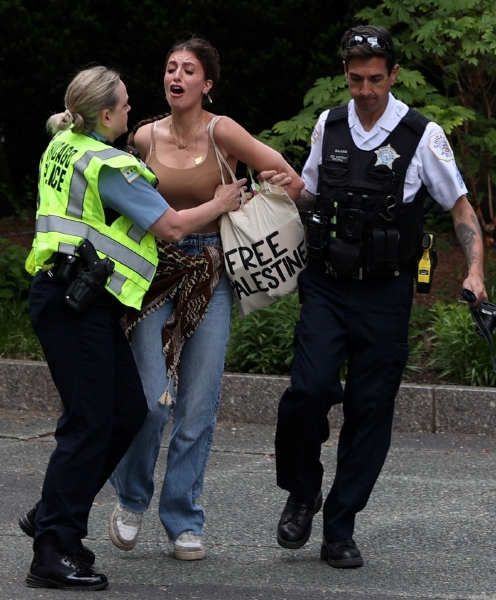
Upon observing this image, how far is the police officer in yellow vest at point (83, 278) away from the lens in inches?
160

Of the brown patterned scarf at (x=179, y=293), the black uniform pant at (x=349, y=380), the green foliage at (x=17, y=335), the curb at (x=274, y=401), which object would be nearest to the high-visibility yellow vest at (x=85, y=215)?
the brown patterned scarf at (x=179, y=293)

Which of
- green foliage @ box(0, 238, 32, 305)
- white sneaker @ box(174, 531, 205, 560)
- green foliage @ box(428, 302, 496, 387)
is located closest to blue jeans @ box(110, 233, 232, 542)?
white sneaker @ box(174, 531, 205, 560)

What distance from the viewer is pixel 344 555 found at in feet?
14.8

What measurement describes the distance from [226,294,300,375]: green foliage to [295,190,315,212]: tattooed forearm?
267cm

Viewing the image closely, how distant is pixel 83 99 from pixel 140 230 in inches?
18.9

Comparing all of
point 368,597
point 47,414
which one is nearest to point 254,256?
point 368,597

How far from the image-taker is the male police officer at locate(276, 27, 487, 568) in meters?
4.43

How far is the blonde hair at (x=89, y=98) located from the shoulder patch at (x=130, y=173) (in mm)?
218

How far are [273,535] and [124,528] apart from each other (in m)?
0.71

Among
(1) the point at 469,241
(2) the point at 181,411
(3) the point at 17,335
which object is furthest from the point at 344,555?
(3) the point at 17,335

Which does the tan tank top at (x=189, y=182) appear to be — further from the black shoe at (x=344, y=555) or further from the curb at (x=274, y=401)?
the curb at (x=274, y=401)

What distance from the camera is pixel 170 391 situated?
4.50 meters

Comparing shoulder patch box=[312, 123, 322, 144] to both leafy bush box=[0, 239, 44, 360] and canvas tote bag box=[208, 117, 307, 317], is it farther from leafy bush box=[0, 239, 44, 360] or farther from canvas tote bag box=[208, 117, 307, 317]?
leafy bush box=[0, 239, 44, 360]

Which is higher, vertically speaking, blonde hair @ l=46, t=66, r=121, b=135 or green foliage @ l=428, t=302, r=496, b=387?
blonde hair @ l=46, t=66, r=121, b=135
